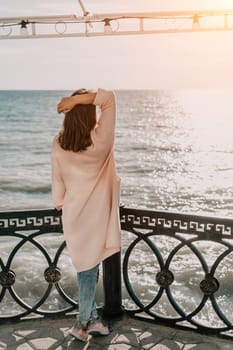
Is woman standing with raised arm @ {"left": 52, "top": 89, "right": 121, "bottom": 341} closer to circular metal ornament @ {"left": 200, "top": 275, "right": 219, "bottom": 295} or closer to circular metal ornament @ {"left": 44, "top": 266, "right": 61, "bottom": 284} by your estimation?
circular metal ornament @ {"left": 44, "top": 266, "right": 61, "bottom": 284}

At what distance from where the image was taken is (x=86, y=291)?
3.84 metres

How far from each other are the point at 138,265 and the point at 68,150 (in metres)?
6.51

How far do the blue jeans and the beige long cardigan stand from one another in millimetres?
94

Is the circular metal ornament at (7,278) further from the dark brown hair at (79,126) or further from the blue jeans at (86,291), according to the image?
the dark brown hair at (79,126)

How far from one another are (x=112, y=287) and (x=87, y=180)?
104 centimetres

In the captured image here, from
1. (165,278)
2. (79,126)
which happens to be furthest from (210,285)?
(79,126)

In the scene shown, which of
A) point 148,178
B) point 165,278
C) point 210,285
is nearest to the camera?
point 210,285

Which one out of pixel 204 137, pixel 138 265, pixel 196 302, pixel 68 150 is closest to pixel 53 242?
pixel 138 265

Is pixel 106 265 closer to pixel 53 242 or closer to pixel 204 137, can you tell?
pixel 53 242

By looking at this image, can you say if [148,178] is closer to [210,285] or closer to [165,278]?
[165,278]

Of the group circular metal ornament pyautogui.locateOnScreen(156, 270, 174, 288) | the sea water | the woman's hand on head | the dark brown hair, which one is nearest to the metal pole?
circular metal ornament pyautogui.locateOnScreen(156, 270, 174, 288)

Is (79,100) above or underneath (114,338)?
above

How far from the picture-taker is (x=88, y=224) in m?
3.69

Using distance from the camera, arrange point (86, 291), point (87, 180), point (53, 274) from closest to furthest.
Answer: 1. point (87, 180)
2. point (86, 291)
3. point (53, 274)
